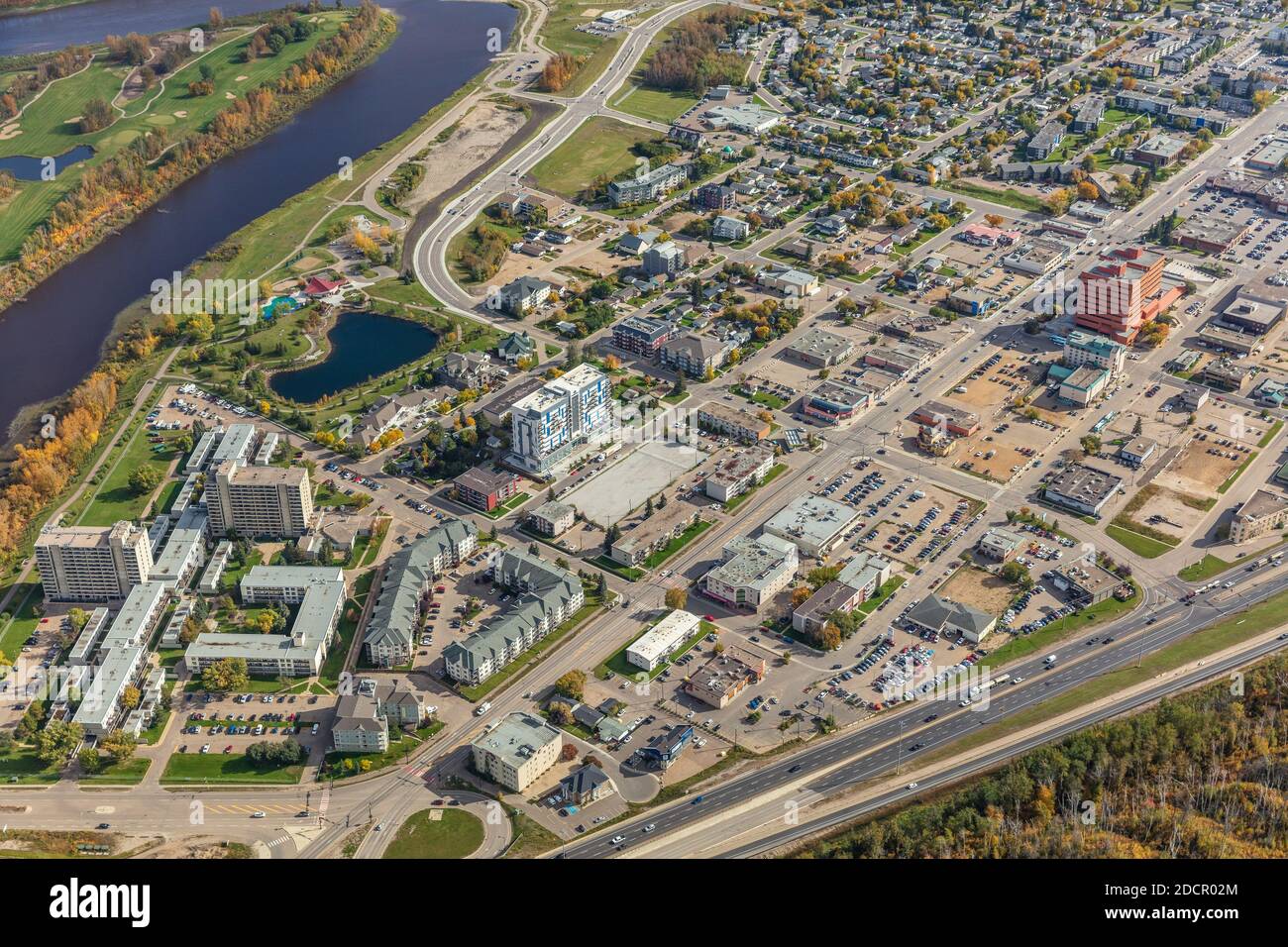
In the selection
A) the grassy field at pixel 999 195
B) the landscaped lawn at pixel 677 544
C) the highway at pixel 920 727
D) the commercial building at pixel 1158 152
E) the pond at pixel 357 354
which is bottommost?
the highway at pixel 920 727

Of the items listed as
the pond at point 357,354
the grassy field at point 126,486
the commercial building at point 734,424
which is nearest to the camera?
the grassy field at point 126,486

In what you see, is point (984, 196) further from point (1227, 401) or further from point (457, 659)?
point (457, 659)

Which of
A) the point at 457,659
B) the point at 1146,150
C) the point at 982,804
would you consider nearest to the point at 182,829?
the point at 457,659

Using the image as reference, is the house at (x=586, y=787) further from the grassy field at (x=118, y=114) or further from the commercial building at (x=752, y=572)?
the grassy field at (x=118, y=114)

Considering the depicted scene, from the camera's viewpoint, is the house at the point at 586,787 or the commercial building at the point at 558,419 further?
the commercial building at the point at 558,419

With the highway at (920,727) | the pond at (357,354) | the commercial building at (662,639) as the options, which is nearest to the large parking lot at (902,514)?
the highway at (920,727)

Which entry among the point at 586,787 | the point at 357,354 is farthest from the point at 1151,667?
the point at 357,354

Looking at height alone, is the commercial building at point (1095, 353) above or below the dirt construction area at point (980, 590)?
above

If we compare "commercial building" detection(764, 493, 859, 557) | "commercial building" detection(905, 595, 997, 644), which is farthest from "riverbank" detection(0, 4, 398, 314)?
"commercial building" detection(905, 595, 997, 644)

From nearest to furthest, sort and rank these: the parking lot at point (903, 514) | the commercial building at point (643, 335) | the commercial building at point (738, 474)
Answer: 1. the parking lot at point (903, 514)
2. the commercial building at point (738, 474)
3. the commercial building at point (643, 335)
